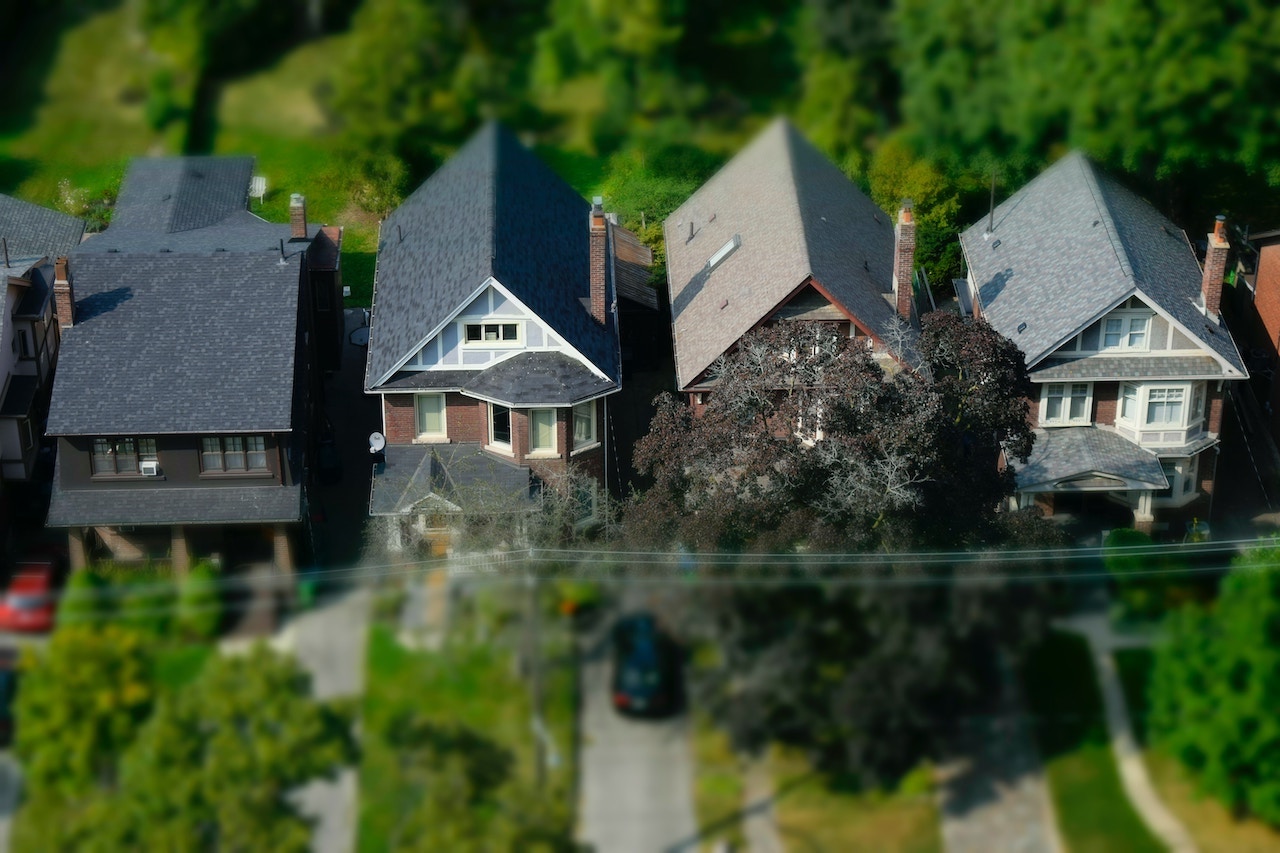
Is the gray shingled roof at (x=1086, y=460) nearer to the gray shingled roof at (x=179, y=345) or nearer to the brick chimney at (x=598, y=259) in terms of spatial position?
the brick chimney at (x=598, y=259)

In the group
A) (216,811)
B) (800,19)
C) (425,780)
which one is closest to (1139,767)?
(425,780)

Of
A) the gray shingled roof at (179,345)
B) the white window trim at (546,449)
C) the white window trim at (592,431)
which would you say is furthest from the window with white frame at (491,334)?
the gray shingled roof at (179,345)

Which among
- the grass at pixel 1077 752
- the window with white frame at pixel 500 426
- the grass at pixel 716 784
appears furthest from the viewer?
the window with white frame at pixel 500 426

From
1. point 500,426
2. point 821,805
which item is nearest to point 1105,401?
point 500,426

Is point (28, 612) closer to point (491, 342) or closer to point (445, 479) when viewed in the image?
point (445, 479)

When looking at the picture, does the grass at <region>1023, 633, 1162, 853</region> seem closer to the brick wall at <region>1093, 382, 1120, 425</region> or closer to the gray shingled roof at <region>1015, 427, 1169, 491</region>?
the gray shingled roof at <region>1015, 427, 1169, 491</region>

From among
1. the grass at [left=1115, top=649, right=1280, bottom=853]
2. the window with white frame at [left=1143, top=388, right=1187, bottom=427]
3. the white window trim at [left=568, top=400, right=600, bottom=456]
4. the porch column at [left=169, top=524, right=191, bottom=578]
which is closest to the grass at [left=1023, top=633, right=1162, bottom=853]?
the grass at [left=1115, top=649, right=1280, bottom=853]
